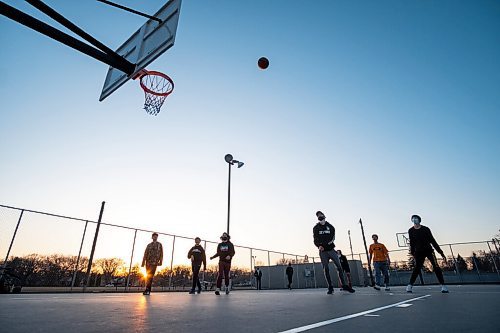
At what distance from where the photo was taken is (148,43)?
5.86 meters

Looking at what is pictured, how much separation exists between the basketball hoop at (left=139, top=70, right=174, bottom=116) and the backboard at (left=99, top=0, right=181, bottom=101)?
2.53ft

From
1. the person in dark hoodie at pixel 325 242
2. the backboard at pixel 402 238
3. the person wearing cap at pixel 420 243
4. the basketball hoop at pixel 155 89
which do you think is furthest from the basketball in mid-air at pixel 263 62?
the backboard at pixel 402 238

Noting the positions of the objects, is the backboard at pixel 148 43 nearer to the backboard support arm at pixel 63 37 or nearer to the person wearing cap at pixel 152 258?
the backboard support arm at pixel 63 37

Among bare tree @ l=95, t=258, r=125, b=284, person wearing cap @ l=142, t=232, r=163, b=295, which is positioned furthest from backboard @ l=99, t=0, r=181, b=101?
bare tree @ l=95, t=258, r=125, b=284

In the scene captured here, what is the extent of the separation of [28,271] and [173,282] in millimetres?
6572

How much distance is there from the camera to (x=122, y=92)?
6.88 metres

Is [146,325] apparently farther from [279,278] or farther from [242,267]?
[279,278]

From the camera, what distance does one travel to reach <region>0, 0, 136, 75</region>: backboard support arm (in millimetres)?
4243

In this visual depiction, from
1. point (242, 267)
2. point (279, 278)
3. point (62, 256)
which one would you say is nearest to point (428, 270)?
point (279, 278)

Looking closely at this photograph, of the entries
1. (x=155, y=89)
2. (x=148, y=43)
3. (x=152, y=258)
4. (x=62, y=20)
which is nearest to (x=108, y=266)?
(x=152, y=258)

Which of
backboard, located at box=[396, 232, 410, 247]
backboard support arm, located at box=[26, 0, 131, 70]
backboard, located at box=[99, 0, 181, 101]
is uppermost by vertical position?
backboard, located at box=[99, 0, 181, 101]

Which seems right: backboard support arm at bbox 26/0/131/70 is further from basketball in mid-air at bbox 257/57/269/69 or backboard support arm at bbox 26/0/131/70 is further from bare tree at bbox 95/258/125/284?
bare tree at bbox 95/258/125/284

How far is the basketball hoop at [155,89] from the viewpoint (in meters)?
7.12

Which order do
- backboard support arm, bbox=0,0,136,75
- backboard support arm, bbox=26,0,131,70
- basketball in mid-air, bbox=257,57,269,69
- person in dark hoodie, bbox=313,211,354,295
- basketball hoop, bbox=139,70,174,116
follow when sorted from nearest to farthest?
backboard support arm, bbox=0,0,136,75 < backboard support arm, bbox=26,0,131,70 < person in dark hoodie, bbox=313,211,354,295 < basketball hoop, bbox=139,70,174,116 < basketball in mid-air, bbox=257,57,269,69
